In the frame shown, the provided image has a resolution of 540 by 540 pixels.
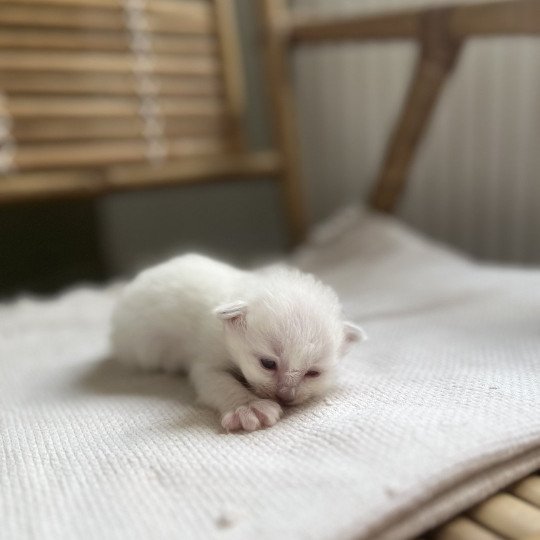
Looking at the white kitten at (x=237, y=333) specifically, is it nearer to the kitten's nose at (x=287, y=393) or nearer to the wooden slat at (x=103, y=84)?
the kitten's nose at (x=287, y=393)

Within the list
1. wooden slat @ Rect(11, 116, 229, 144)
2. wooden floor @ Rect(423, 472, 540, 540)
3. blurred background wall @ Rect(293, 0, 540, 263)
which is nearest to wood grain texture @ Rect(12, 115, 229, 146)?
wooden slat @ Rect(11, 116, 229, 144)

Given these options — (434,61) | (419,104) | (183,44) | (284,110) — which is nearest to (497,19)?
(434,61)

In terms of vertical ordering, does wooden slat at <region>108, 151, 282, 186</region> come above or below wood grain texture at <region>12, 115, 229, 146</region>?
below

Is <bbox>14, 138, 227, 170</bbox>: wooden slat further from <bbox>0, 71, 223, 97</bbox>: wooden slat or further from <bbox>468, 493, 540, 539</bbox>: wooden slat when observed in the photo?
<bbox>468, 493, 540, 539</bbox>: wooden slat

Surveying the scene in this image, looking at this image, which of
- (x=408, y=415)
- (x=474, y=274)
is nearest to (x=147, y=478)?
(x=408, y=415)

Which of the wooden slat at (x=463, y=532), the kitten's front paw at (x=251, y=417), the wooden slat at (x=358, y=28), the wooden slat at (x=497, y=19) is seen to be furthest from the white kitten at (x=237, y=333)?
the wooden slat at (x=358, y=28)

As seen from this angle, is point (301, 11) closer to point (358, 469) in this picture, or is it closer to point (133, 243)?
point (133, 243)

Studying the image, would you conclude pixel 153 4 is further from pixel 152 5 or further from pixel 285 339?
pixel 285 339
